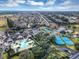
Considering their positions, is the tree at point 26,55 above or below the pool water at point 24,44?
below

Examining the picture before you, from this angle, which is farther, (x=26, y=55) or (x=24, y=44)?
(x=24, y=44)

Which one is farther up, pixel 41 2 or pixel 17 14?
pixel 41 2

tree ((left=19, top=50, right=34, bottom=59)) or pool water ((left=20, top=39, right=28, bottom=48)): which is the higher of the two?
pool water ((left=20, top=39, right=28, bottom=48))

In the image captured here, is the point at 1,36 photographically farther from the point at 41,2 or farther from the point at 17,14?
the point at 41,2

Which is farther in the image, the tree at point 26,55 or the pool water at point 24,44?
the pool water at point 24,44

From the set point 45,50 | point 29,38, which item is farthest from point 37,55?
point 29,38

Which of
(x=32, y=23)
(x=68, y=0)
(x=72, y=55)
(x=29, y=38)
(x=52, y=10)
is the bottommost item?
(x=72, y=55)

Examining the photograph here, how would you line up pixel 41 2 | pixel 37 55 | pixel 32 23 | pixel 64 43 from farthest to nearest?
pixel 41 2 < pixel 32 23 < pixel 64 43 < pixel 37 55

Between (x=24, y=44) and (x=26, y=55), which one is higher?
(x=24, y=44)

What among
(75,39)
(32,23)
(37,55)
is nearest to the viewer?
(37,55)

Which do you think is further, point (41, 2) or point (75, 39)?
point (41, 2)

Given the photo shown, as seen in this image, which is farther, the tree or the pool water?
the pool water
